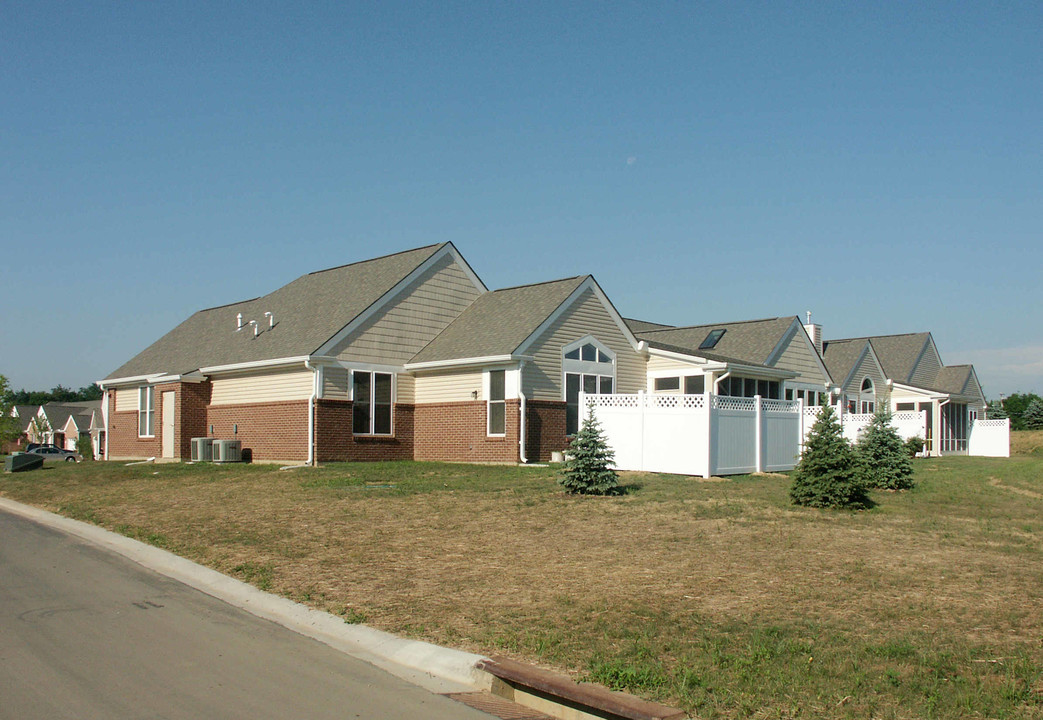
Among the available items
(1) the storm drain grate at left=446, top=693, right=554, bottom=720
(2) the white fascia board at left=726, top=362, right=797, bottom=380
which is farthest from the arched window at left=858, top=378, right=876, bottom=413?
(1) the storm drain grate at left=446, top=693, right=554, bottom=720

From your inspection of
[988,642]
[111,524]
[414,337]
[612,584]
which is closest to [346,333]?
[414,337]

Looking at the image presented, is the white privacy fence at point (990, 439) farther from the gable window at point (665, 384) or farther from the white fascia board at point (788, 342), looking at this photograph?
the gable window at point (665, 384)

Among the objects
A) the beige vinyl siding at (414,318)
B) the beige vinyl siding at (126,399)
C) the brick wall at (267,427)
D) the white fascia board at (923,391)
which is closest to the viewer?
the brick wall at (267,427)

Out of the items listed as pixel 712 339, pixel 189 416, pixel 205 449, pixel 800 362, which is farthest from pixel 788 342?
pixel 189 416

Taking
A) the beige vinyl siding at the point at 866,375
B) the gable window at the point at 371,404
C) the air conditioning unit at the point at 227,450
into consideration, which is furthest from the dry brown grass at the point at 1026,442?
the air conditioning unit at the point at 227,450

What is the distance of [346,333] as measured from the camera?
79.5ft

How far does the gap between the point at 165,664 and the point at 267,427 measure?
19281 millimetres

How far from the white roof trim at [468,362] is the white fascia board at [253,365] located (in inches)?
132

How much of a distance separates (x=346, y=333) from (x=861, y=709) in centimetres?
2033

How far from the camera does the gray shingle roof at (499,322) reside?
23797 millimetres

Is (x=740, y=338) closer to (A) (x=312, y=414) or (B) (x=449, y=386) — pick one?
(B) (x=449, y=386)

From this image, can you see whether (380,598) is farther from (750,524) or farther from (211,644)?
(750,524)

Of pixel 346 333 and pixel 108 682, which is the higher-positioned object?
pixel 346 333

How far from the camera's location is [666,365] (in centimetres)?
2752
